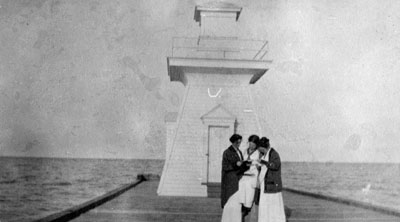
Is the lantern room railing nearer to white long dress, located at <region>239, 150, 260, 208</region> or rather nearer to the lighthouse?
the lighthouse

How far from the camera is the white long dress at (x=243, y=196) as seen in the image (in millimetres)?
6992

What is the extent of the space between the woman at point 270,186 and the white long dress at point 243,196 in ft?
0.43

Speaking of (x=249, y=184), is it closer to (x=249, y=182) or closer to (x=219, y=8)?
(x=249, y=182)

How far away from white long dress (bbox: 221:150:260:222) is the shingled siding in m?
5.89

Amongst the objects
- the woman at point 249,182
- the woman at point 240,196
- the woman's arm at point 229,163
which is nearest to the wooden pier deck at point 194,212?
the woman at point 240,196

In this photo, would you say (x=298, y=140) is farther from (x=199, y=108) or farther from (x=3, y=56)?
(x=199, y=108)

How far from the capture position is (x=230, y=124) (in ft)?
42.2

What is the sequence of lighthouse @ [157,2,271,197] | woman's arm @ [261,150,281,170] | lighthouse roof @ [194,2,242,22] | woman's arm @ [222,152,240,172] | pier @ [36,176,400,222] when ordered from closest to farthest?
1. woman's arm @ [261,150,281,170]
2. woman's arm @ [222,152,240,172]
3. pier @ [36,176,400,222]
4. lighthouse @ [157,2,271,197]
5. lighthouse roof @ [194,2,242,22]

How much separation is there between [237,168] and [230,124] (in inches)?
236

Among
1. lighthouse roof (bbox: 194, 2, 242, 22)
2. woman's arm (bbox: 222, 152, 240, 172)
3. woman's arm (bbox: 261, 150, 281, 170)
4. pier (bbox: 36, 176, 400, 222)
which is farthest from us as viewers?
lighthouse roof (bbox: 194, 2, 242, 22)

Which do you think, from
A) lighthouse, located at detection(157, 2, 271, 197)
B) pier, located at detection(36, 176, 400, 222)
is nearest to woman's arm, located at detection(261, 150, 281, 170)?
pier, located at detection(36, 176, 400, 222)

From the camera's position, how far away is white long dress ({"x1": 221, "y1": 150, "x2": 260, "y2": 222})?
699 centimetres

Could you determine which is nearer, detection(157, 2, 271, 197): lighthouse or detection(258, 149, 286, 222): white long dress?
detection(258, 149, 286, 222): white long dress

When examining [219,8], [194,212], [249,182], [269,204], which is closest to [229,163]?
[249,182]
